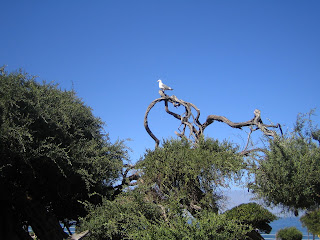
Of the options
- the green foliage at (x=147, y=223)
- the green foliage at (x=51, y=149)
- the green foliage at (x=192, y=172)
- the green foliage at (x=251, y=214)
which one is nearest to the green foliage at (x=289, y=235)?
the green foliage at (x=251, y=214)

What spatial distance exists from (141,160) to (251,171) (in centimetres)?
487

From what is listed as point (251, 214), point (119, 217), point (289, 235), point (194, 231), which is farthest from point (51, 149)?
point (289, 235)

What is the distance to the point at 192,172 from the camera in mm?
12773

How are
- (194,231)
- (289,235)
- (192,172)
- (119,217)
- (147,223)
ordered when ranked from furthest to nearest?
(289,235) < (192,172) < (119,217) < (147,223) < (194,231)

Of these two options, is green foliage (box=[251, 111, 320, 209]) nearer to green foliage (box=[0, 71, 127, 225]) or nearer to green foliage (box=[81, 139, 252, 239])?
green foliage (box=[81, 139, 252, 239])

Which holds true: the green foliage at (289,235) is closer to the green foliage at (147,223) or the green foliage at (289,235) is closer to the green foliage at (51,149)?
the green foliage at (147,223)

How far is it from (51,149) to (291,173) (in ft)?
27.0

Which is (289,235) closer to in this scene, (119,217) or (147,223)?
(119,217)

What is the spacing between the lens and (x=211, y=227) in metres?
9.33

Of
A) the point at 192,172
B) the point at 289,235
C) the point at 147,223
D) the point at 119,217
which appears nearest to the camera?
the point at 147,223

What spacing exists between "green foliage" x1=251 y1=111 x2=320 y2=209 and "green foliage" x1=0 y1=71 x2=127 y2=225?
6.17 meters

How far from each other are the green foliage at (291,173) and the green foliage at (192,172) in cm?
135

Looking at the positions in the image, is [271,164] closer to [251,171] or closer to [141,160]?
[251,171]

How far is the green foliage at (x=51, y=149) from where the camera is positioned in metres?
11.7
